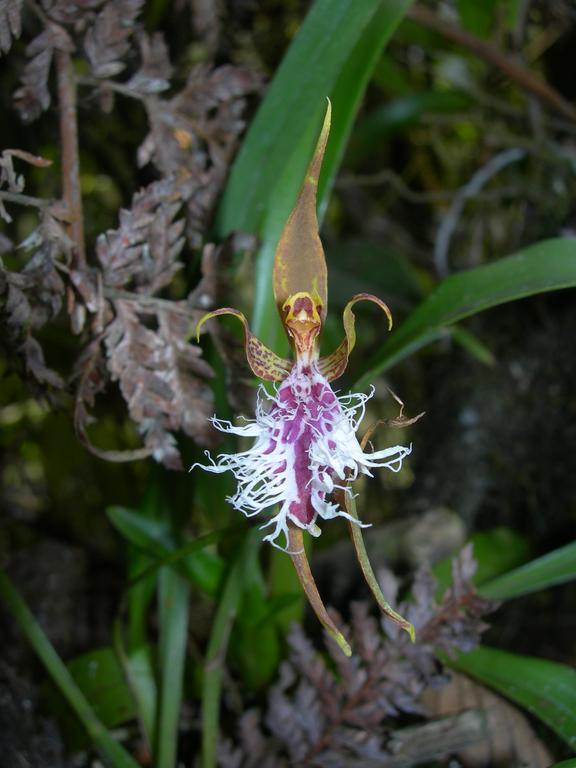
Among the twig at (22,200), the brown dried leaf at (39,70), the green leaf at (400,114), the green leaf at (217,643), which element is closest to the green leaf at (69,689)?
the green leaf at (217,643)

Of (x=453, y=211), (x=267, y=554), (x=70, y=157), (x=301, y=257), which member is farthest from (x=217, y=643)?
(x=453, y=211)

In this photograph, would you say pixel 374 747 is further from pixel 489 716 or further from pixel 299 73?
pixel 299 73

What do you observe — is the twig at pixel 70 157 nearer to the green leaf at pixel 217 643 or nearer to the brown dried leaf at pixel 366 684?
the green leaf at pixel 217 643

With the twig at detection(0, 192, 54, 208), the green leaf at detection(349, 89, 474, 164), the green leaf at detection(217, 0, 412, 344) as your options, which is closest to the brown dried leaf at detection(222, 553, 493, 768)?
the green leaf at detection(217, 0, 412, 344)

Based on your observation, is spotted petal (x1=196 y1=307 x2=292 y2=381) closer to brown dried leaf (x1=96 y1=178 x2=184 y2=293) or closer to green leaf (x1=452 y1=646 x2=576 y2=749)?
brown dried leaf (x1=96 y1=178 x2=184 y2=293)

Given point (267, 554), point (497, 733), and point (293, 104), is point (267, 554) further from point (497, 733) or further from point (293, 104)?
point (293, 104)

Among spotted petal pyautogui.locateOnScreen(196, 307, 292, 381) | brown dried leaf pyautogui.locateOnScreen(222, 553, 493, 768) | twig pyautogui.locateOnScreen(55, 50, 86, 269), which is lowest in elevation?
brown dried leaf pyautogui.locateOnScreen(222, 553, 493, 768)
